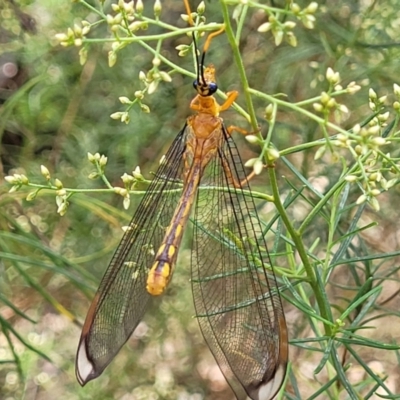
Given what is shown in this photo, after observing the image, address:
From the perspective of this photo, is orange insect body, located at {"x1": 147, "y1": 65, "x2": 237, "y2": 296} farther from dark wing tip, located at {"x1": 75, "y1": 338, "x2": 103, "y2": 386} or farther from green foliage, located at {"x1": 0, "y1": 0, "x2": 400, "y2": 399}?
green foliage, located at {"x1": 0, "y1": 0, "x2": 400, "y2": 399}

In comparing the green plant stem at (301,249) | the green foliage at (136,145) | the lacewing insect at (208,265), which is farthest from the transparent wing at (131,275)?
the green foliage at (136,145)

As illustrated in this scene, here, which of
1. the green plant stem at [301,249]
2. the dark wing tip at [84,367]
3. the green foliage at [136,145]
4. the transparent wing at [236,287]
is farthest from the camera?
the green foliage at [136,145]

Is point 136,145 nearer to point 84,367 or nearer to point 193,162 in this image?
point 193,162

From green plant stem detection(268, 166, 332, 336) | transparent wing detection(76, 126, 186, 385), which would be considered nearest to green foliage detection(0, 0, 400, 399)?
transparent wing detection(76, 126, 186, 385)

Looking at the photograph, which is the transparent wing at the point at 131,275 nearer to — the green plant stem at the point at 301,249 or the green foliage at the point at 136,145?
the green plant stem at the point at 301,249

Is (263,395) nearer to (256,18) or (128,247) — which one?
(128,247)

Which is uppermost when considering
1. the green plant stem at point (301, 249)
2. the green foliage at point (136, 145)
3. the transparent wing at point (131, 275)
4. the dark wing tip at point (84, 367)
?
the green plant stem at point (301, 249)

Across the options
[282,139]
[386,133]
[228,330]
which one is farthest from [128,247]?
[282,139]

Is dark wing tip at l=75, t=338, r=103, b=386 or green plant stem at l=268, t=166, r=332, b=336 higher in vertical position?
green plant stem at l=268, t=166, r=332, b=336
